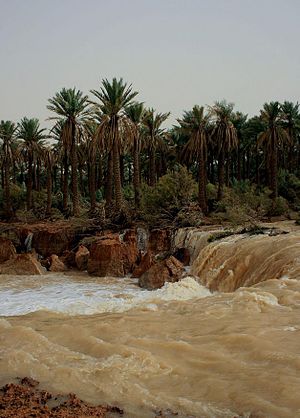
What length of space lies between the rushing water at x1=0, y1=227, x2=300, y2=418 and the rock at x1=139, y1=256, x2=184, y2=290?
5829 millimetres

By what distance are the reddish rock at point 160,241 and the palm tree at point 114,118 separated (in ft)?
20.1

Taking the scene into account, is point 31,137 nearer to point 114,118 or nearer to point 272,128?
point 114,118

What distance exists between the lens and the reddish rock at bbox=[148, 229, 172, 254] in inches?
898

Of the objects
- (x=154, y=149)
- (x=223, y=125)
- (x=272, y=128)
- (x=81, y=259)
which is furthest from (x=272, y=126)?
(x=81, y=259)

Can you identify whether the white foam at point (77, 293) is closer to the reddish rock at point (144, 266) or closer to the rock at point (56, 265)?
the reddish rock at point (144, 266)

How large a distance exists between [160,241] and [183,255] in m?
3.42

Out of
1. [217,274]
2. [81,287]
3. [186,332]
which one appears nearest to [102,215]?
[81,287]

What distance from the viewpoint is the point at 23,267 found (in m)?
19.8

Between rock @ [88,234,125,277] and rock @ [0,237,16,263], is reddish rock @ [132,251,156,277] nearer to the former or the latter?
rock @ [88,234,125,277]

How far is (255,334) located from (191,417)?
8.39 feet

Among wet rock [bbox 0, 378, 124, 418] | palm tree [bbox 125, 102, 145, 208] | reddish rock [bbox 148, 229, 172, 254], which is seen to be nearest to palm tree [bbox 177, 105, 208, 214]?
palm tree [bbox 125, 102, 145, 208]

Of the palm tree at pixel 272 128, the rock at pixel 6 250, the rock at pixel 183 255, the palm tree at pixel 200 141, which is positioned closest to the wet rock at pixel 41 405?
the rock at pixel 183 255

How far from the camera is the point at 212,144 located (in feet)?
115

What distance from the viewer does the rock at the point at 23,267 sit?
19.7 metres
